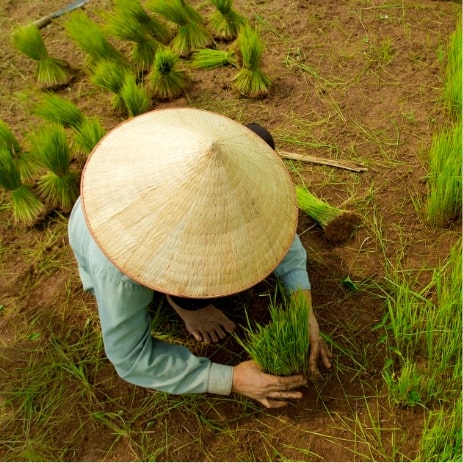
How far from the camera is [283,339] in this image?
1634mm

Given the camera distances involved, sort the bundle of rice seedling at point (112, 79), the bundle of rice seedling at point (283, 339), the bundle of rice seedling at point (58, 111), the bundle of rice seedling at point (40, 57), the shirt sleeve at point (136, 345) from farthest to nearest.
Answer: the bundle of rice seedling at point (40, 57) → the bundle of rice seedling at point (112, 79) → the bundle of rice seedling at point (58, 111) → the bundle of rice seedling at point (283, 339) → the shirt sleeve at point (136, 345)

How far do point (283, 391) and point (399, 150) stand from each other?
1.43 m

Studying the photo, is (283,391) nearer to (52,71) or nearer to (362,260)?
(362,260)

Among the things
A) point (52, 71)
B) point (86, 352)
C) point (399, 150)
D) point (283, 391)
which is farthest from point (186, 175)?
point (52, 71)

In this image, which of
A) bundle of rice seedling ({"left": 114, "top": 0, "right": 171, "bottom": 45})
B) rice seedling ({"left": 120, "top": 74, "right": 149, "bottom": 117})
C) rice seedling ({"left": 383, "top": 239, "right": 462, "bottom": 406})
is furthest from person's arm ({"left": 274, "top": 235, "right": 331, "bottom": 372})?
bundle of rice seedling ({"left": 114, "top": 0, "right": 171, "bottom": 45})

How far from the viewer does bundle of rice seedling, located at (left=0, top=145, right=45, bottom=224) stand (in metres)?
2.20

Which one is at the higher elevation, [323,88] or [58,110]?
[58,110]

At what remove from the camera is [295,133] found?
2672 mm

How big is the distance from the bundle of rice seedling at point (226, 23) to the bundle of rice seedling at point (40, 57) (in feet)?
3.02

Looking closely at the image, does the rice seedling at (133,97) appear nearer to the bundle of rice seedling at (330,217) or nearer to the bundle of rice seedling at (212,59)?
the bundle of rice seedling at (212,59)

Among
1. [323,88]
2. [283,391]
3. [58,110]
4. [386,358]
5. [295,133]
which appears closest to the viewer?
[283,391]

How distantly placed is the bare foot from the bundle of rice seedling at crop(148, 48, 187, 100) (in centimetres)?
135

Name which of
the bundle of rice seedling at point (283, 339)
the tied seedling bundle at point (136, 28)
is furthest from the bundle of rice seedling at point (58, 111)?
the bundle of rice seedling at point (283, 339)

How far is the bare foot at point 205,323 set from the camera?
1945 mm
